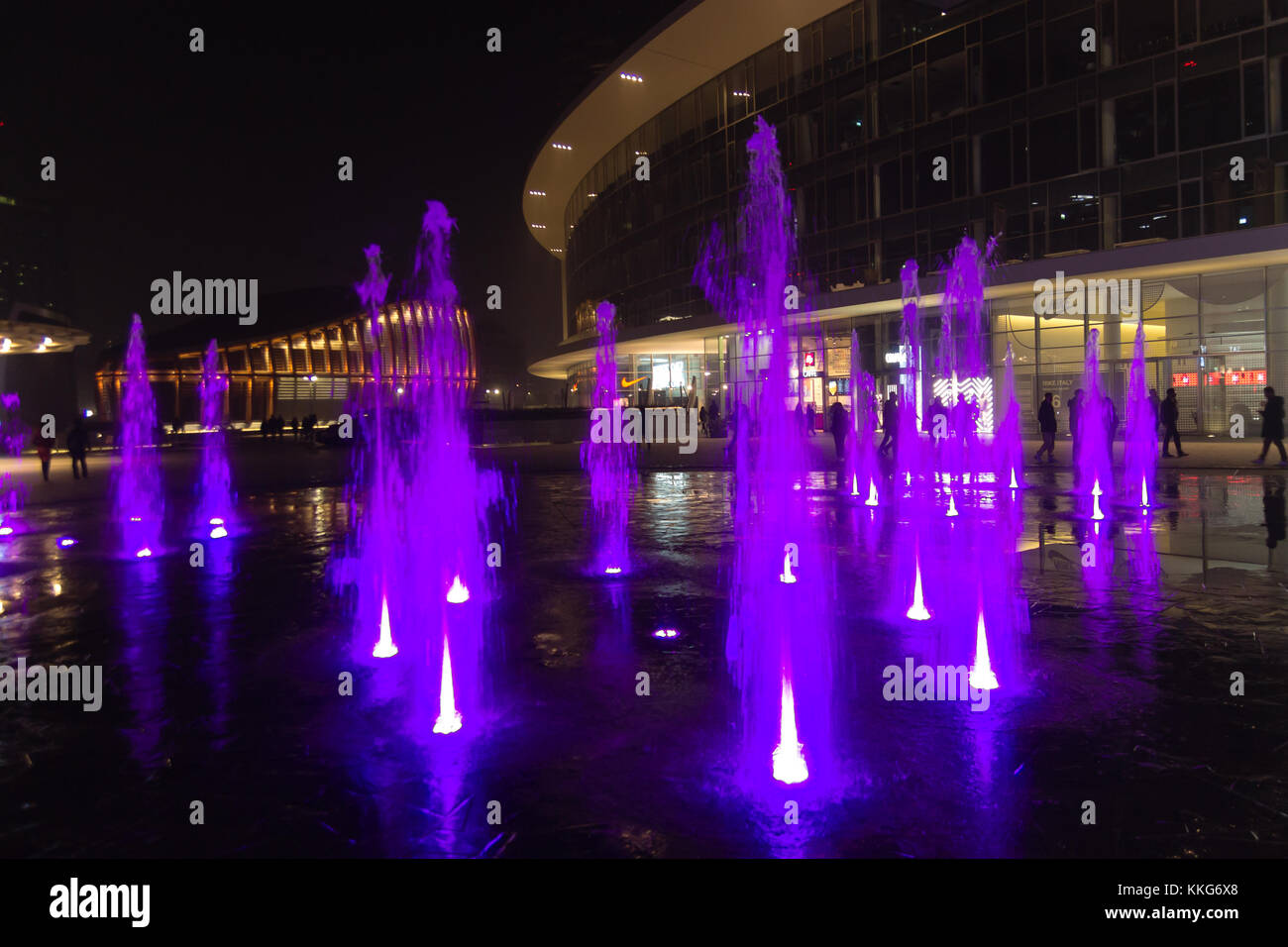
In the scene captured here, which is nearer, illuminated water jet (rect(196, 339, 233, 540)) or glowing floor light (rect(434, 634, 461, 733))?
glowing floor light (rect(434, 634, 461, 733))

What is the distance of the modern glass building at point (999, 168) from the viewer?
25.4 m

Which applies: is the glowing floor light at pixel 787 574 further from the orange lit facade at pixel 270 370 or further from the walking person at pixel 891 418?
the orange lit facade at pixel 270 370

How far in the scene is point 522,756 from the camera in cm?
445

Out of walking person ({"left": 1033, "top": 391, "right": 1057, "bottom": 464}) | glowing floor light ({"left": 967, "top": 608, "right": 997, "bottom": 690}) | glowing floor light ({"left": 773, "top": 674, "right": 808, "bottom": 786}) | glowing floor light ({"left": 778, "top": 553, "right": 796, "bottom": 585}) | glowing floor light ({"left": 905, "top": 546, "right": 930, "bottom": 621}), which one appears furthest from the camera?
walking person ({"left": 1033, "top": 391, "right": 1057, "bottom": 464})

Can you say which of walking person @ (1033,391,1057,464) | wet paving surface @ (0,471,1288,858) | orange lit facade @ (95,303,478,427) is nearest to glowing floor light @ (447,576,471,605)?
wet paving surface @ (0,471,1288,858)

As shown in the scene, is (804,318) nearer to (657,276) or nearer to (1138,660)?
(657,276)

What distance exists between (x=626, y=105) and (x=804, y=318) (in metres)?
16.7

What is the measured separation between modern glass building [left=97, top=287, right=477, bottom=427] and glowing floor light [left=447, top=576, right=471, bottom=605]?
62.3 metres

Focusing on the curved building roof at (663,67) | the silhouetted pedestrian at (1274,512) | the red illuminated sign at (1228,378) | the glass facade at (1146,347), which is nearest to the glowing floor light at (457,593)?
the silhouetted pedestrian at (1274,512)

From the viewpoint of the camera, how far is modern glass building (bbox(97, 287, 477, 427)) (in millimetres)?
66062

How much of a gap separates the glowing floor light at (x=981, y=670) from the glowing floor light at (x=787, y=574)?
3.13m

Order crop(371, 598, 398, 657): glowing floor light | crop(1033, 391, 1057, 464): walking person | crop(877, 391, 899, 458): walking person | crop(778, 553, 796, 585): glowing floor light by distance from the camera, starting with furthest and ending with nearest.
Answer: crop(1033, 391, 1057, 464): walking person < crop(877, 391, 899, 458): walking person < crop(778, 553, 796, 585): glowing floor light < crop(371, 598, 398, 657): glowing floor light

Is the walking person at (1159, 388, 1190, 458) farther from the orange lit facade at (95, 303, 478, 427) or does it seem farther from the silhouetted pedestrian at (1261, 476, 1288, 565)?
the orange lit facade at (95, 303, 478, 427)

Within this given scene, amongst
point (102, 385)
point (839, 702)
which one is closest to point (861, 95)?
point (839, 702)
